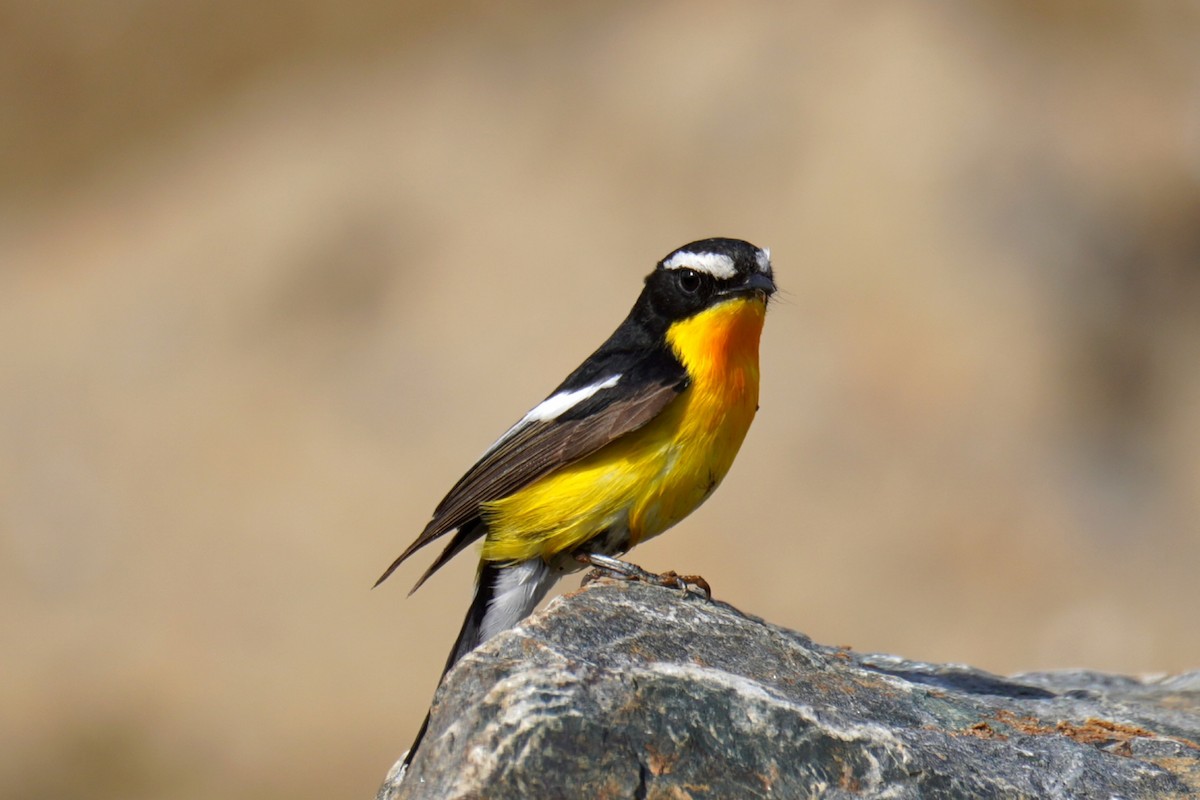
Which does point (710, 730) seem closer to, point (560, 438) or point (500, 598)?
point (500, 598)

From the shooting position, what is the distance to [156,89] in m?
21.8

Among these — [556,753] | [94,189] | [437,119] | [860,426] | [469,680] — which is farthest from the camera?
[94,189]

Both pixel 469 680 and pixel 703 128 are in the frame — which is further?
pixel 703 128

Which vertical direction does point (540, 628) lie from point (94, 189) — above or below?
below

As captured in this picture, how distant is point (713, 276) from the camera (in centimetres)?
734

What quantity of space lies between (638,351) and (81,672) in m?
12.2

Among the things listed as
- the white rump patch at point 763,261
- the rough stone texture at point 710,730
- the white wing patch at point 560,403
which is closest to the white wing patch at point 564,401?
the white wing patch at point 560,403

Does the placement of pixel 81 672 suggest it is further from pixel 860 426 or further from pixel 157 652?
pixel 860 426

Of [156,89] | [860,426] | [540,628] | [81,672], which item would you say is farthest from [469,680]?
[156,89]

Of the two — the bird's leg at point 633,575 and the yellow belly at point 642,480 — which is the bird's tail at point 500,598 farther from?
the bird's leg at point 633,575

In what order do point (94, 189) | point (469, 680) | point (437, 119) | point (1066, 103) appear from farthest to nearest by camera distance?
point (94, 189)
point (437, 119)
point (1066, 103)
point (469, 680)

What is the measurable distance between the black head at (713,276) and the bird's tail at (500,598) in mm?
1570

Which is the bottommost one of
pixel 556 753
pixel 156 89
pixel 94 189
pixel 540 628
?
pixel 556 753

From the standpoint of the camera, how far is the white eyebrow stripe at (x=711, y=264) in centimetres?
732
